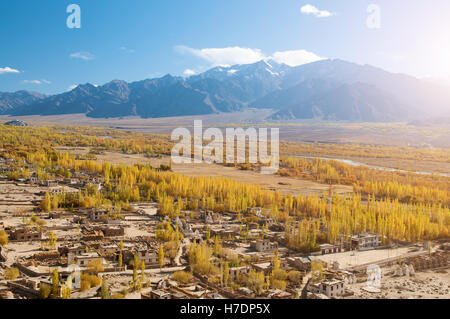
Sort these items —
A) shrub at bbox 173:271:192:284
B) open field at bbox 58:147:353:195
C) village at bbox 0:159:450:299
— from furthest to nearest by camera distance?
1. open field at bbox 58:147:353:195
2. shrub at bbox 173:271:192:284
3. village at bbox 0:159:450:299

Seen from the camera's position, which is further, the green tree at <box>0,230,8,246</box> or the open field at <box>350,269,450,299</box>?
the green tree at <box>0,230,8,246</box>

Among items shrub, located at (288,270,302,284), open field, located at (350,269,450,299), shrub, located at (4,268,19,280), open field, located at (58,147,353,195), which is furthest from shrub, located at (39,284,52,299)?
open field, located at (58,147,353,195)

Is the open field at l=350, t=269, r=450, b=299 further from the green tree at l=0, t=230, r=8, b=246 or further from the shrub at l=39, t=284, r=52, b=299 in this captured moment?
the green tree at l=0, t=230, r=8, b=246

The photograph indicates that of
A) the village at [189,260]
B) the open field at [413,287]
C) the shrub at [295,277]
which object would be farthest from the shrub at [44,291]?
the open field at [413,287]

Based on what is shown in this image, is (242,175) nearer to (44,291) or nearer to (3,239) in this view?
(3,239)

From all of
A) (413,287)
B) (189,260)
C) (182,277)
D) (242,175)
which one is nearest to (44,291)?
(182,277)

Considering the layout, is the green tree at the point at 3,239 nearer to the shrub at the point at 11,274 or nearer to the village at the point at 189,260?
the village at the point at 189,260

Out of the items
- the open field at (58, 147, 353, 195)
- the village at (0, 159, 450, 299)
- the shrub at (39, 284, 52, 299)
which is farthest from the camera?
the open field at (58, 147, 353, 195)

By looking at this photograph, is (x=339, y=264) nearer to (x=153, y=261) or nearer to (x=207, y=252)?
(x=207, y=252)
